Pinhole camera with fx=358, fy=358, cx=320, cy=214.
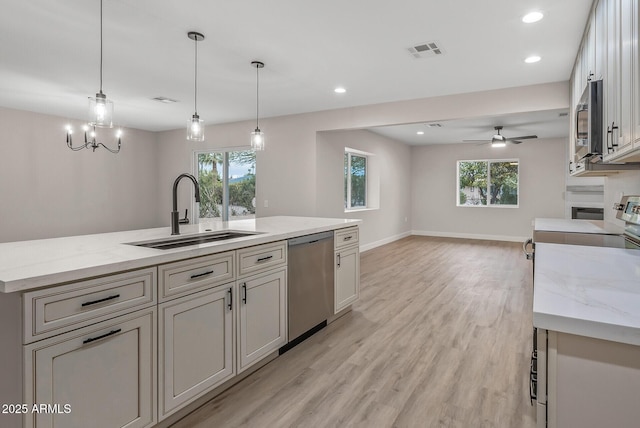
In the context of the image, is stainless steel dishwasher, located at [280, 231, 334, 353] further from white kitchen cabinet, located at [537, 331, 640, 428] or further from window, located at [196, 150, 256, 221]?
window, located at [196, 150, 256, 221]

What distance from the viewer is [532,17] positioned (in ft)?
8.89

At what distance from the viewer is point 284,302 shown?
8.62ft

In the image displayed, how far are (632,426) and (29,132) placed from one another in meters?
7.41

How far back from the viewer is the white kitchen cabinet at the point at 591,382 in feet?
2.76

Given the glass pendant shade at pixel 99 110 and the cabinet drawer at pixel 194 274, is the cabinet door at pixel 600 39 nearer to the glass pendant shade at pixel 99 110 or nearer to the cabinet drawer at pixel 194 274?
the cabinet drawer at pixel 194 274

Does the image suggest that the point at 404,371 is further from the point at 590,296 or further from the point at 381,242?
the point at 381,242

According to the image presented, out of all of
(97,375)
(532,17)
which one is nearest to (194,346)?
(97,375)

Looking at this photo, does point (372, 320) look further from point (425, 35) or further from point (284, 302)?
point (425, 35)

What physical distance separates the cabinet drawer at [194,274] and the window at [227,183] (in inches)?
182

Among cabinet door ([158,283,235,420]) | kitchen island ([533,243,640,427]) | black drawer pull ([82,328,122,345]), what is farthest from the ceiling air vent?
black drawer pull ([82,328,122,345])

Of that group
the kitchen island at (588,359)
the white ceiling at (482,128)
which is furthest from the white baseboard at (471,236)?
the kitchen island at (588,359)

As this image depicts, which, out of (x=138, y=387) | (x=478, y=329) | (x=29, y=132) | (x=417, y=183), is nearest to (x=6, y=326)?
(x=138, y=387)

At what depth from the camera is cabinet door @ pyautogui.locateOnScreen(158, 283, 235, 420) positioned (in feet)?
5.75

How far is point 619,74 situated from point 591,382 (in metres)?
1.48
